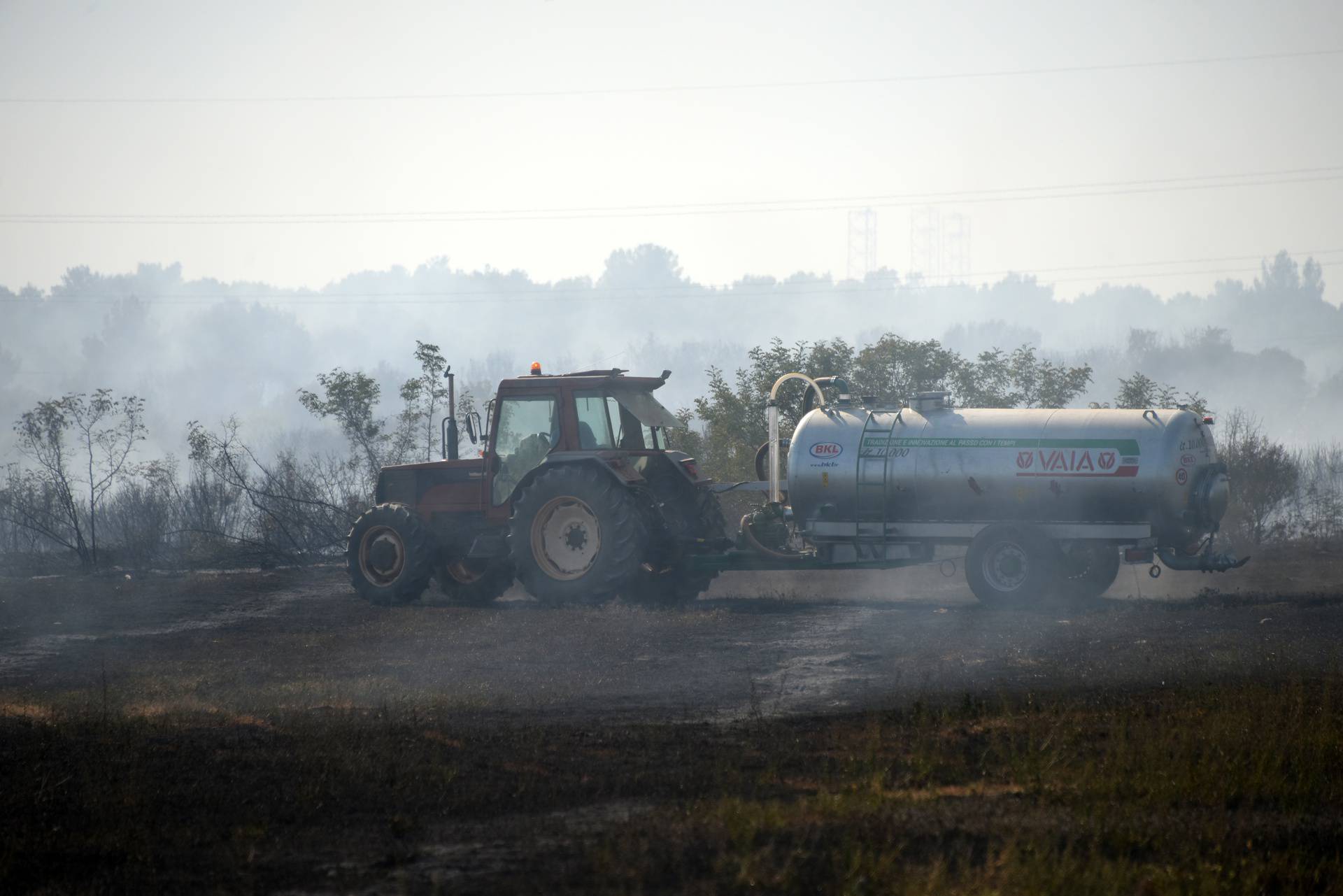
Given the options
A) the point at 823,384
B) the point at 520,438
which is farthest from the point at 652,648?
the point at 823,384

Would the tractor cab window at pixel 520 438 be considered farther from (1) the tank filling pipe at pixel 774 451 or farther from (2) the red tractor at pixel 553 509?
(1) the tank filling pipe at pixel 774 451

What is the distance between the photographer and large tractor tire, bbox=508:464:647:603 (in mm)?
16016

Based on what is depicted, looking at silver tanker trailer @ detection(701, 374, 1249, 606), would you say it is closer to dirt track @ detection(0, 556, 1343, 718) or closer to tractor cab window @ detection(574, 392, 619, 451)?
dirt track @ detection(0, 556, 1343, 718)

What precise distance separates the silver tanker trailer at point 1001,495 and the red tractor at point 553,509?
98 cm

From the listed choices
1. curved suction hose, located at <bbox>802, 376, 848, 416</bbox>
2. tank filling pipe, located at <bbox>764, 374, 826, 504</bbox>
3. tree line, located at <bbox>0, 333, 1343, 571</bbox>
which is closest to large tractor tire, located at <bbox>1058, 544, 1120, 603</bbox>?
curved suction hose, located at <bbox>802, 376, 848, 416</bbox>

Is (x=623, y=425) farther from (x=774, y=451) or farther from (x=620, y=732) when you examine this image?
(x=620, y=732)

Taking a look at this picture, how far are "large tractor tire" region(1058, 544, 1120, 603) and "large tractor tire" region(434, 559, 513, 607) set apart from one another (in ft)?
24.9

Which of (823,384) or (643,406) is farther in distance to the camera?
(823,384)

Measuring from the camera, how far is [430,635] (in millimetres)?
14672

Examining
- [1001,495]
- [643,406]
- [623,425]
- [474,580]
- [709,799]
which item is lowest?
[709,799]

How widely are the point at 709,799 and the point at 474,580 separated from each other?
1149 cm

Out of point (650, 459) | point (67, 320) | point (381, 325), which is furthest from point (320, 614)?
point (381, 325)

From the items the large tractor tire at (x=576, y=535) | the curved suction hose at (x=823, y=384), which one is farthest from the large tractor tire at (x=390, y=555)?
the curved suction hose at (x=823, y=384)

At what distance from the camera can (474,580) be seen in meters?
18.2
